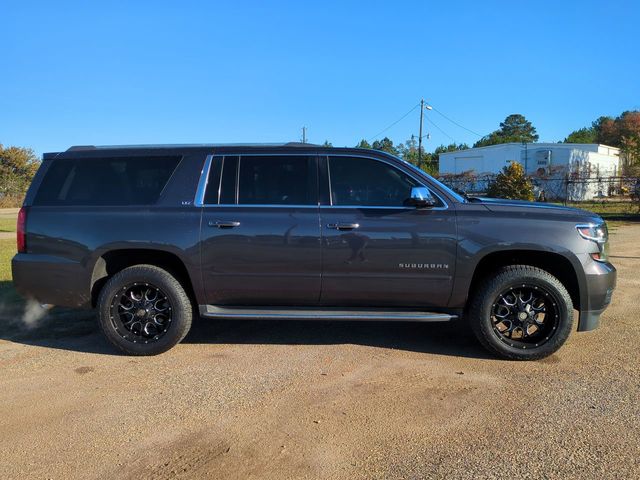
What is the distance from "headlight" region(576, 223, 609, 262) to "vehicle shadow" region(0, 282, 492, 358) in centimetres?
136

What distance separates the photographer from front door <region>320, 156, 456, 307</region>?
4.61 meters

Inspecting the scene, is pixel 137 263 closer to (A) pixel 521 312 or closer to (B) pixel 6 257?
(A) pixel 521 312

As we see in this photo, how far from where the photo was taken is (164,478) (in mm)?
2869

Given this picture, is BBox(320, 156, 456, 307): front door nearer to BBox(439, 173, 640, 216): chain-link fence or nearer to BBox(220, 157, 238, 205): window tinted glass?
BBox(220, 157, 238, 205): window tinted glass

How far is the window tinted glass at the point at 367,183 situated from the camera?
4.77 meters

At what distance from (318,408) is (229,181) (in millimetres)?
2290

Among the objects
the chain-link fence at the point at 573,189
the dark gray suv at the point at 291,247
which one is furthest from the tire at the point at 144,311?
the chain-link fence at the point at 573,189

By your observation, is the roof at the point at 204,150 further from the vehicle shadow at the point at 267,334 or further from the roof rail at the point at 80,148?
the vehicle shadow at the point at 267,334

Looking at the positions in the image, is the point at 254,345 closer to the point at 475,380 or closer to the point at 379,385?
the point at 379,385

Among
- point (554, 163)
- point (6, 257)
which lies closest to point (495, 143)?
point (554, 163)

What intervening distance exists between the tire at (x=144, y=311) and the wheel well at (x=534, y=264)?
2745 mm

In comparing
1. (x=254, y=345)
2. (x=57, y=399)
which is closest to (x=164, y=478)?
(x=57, y=399)

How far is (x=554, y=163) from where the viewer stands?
150 feet

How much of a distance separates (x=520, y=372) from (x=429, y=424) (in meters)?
1.35
